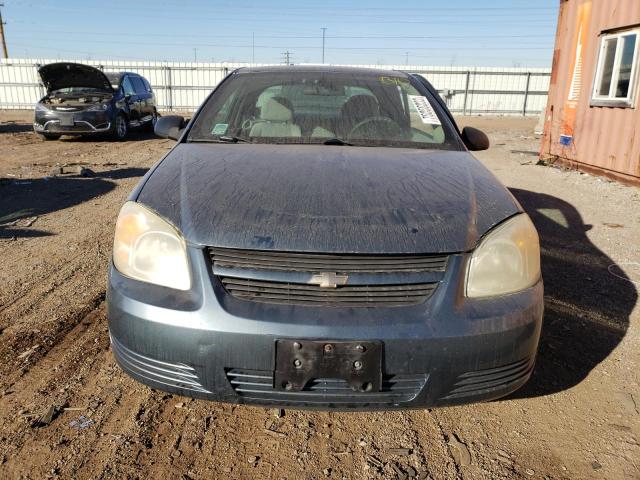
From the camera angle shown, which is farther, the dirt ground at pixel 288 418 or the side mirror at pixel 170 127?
the side mirror at pixel 170 127

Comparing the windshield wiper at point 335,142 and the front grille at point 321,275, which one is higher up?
the windshield wiper at point 335,142

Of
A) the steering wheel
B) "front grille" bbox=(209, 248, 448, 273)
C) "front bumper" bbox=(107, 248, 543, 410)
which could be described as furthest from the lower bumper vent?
the steering wheel

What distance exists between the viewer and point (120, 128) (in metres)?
12.3

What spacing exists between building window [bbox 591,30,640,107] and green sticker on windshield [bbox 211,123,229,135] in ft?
22.8

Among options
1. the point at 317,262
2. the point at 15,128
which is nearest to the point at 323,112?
the point at 317,262

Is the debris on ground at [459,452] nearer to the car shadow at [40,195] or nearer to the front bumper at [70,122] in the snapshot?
the car shadow at [40,195]

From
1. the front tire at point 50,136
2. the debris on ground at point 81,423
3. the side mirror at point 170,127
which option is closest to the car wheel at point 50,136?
the front tire at point 50,136

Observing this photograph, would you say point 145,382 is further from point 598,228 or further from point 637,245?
point 598,228

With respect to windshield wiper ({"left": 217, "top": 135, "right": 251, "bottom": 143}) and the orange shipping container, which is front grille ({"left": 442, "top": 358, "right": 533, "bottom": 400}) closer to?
windshield wiper ({"left": 217, "top": 135, "right": 251, "bottom": 143})

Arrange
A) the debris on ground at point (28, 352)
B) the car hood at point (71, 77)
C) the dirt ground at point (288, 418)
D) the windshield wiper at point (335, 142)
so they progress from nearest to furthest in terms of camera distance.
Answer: the dirt ground at point (288, 418) → the debris on ground at point (28, 352) → the windshield wiper at point (335, 142) → the car hood at point (71, 77)

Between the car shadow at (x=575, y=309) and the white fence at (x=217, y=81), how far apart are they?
21.7 meters

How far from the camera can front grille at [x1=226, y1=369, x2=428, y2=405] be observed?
171 centimetres

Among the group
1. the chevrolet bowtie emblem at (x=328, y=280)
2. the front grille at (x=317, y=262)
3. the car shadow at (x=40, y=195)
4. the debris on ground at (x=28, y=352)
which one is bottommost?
the car shadow at (x=40, y=195)

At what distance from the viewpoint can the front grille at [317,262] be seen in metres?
1.75
